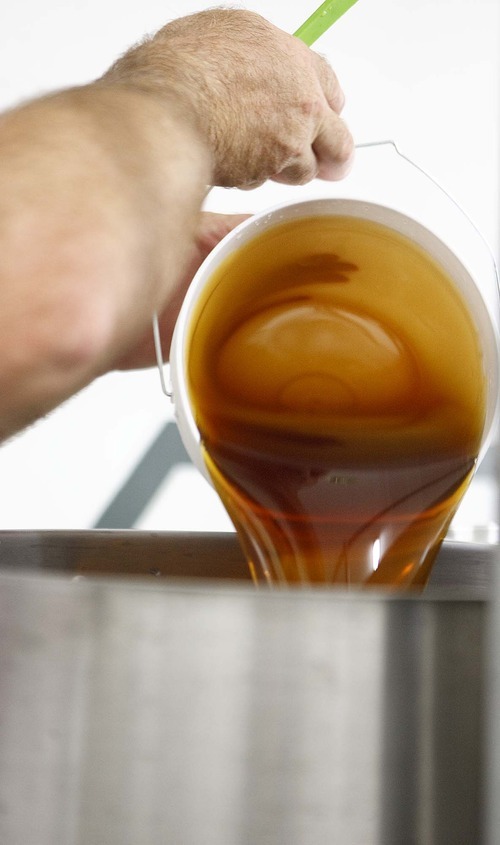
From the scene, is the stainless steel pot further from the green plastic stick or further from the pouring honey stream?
the green plastic stick

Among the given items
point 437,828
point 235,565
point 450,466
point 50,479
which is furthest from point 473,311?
point 50,479

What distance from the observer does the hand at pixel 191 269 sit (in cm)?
60

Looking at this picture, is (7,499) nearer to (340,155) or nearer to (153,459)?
(153,459)

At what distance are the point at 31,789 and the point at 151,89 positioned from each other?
260mm

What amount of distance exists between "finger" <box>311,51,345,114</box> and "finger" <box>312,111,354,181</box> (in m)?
0.02

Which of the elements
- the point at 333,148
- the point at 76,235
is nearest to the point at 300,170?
the point at 333,148

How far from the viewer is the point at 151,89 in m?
0.37

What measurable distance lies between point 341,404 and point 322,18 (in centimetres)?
22

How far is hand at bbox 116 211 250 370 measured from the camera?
0.60m

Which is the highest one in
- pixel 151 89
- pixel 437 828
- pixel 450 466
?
pixel 151 89

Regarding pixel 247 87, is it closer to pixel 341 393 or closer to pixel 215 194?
pixel 341 393

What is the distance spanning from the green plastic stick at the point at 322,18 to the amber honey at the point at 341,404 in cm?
11

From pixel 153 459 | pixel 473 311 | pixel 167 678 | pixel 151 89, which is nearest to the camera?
pixel 167 678

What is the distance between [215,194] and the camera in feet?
5.64
